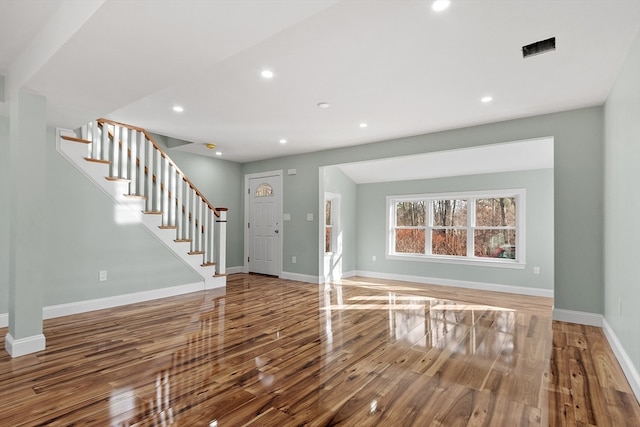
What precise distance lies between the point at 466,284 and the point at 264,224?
413 centimetres

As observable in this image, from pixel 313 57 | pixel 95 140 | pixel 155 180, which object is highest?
pixel 313 57

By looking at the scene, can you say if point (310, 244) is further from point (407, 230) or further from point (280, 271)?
point (407, 230)

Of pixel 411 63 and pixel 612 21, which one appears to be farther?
pixel 411 63

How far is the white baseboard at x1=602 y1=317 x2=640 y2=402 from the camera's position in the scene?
2.19 meters

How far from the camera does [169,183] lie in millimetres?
5090

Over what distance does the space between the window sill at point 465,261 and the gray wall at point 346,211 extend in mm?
802

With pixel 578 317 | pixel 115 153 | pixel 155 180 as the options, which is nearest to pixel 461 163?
pixel 578 317

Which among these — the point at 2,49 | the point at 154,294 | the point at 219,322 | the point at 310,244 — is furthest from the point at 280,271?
the point at 2,49

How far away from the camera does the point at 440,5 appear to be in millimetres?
2035

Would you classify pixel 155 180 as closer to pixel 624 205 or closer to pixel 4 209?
pixel 4 209

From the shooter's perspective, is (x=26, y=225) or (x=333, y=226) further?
(x=333, y=226)

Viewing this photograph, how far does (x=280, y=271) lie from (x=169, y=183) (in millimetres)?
2767

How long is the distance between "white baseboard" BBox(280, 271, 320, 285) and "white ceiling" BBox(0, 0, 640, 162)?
315 cm

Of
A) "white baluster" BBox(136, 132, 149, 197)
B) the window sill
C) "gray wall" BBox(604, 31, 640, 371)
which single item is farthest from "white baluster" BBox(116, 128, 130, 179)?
"gray wall" BBox(604, 31, 640, 371)
